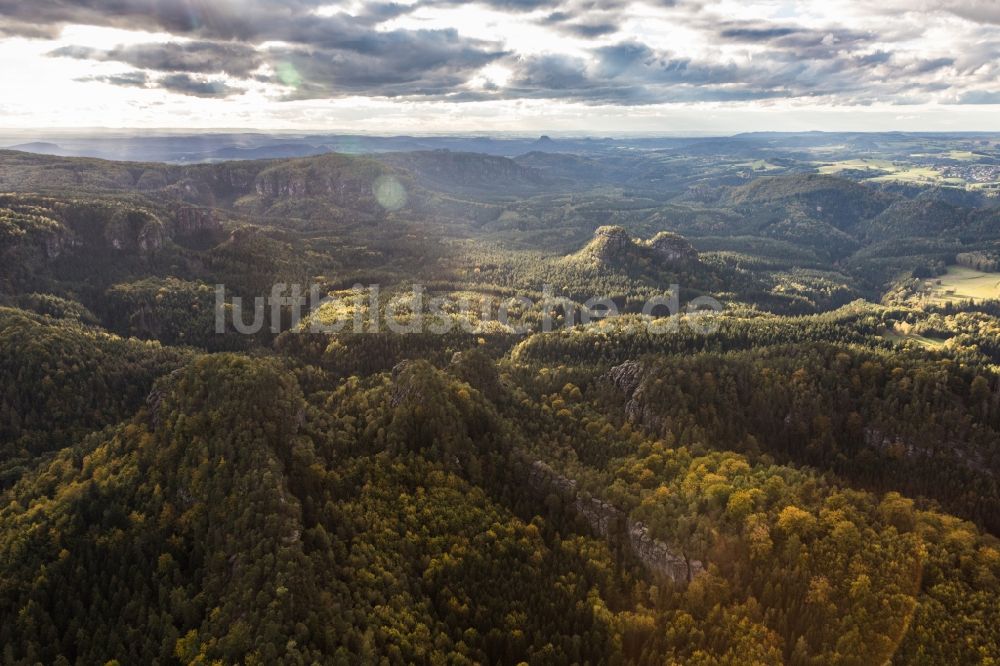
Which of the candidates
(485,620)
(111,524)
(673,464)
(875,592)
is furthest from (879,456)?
(111,524)

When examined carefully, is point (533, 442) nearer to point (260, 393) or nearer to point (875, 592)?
point (260, 393)

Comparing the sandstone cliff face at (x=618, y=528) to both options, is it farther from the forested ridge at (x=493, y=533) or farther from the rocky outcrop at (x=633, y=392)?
the rocky outcrop at (x=633, y=392)

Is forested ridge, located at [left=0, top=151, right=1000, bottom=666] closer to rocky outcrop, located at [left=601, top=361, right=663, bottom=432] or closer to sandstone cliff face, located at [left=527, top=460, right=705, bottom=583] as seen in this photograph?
sandstone cliff face, located at [left=527, top=460, right=705, bottom=583]

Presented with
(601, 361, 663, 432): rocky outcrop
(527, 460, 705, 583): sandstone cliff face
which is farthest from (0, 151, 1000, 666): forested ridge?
(601, 361, 663, 432): rocky outcrop

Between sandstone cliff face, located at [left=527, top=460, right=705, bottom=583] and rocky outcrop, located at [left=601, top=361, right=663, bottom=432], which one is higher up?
rocky outcrop, located at [left=601, top=361, right=663, bottom=432]

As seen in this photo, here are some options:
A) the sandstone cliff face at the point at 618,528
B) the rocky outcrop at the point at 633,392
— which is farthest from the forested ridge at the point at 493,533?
the rocky outcrop at the point at 633,392

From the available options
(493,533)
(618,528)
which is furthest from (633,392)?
(493,533)

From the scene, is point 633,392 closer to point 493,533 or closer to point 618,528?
point 618,528

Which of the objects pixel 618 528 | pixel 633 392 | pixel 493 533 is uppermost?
pixel 633 392
